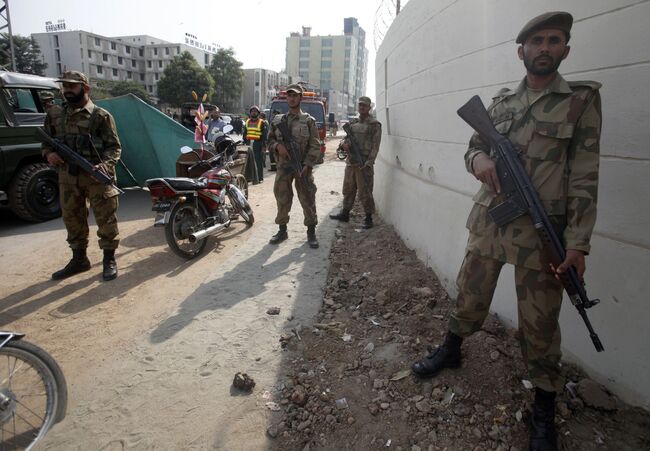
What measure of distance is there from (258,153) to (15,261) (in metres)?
6.46

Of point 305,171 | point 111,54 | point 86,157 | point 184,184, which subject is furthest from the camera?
point 111,54

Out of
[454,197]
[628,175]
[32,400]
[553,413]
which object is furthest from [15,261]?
[628,175]

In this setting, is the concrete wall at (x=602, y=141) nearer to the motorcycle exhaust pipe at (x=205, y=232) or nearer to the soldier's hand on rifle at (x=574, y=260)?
the soldier's hand on rifle at (x=574, y=260)

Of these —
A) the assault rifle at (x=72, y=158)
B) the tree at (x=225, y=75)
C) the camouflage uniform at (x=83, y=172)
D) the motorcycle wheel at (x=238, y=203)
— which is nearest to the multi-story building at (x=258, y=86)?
the tree at (x=225, y=75)

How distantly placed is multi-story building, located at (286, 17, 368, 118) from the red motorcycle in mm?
70505

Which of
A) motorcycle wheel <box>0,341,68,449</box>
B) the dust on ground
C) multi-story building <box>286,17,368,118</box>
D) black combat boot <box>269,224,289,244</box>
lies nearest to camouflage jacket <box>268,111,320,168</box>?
black combat boot <box>269,224,289,244</box>

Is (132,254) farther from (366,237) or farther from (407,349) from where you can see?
(407,349)

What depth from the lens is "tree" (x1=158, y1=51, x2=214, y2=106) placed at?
38.4 meters

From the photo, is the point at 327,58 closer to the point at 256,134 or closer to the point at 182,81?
the point at 182,81

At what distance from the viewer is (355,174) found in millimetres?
5477

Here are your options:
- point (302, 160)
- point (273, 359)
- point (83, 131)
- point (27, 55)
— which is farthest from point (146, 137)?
point (27, 55)

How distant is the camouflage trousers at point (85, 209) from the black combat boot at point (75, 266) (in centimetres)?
7

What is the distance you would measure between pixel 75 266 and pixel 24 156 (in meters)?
2.37

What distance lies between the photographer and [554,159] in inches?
63.2
